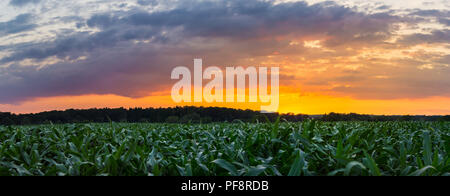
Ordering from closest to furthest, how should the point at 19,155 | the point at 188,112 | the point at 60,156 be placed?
the point at 60,156, the point at 19,155, the point at 188,112
